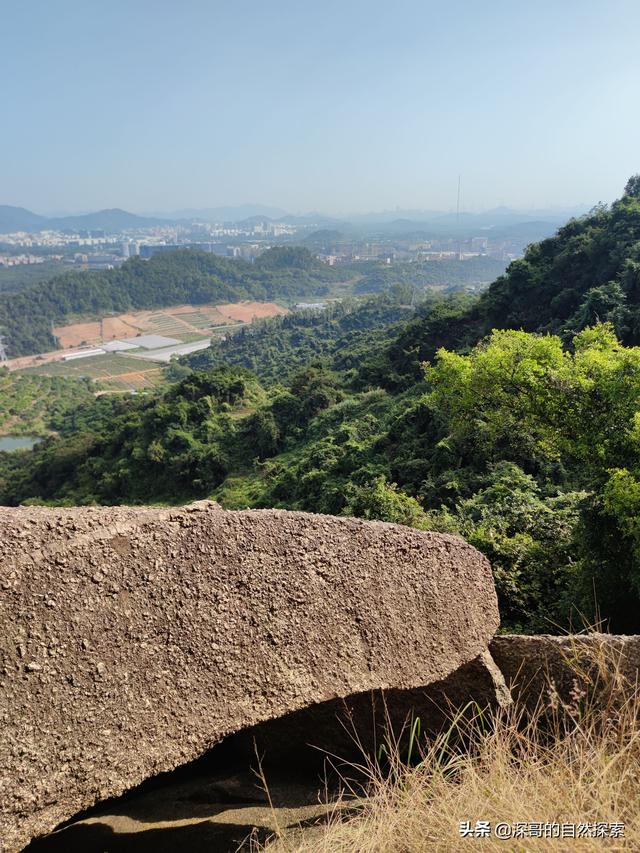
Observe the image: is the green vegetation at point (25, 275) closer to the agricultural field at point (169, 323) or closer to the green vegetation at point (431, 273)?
the agricultural field at point (169, 323)

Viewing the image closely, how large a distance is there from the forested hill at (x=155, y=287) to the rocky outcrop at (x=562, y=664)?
117 meters

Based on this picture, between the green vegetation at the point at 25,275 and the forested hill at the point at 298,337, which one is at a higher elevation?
the green vegetation at the point at 25,275

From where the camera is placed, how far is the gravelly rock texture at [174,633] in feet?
10.3

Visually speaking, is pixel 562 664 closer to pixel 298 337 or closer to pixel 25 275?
pixel 298 337

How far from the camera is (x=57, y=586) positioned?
3205 mm

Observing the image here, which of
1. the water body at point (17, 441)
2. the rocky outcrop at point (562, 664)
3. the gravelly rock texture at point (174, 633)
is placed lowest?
the water body at point (17, 441)

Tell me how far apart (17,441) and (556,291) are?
5809 centimetres

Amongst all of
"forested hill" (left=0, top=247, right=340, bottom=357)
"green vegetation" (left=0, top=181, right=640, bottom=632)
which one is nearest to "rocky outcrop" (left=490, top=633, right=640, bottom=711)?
"green vegetation" (left=0, top=181, right=640, bottom=632)

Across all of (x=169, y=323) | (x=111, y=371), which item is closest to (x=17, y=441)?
(x=111, y=371)

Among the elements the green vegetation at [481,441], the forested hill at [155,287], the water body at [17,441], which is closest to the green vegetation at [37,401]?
the water body at [17,441]

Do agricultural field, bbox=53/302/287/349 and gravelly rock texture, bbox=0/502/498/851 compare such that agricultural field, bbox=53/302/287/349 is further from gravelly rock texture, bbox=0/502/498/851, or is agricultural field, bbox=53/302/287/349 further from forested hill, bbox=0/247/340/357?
gravelly rock texture, bbox=0/502/498/851

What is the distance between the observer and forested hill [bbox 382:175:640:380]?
2389cm

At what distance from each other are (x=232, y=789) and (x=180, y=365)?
3374 inches

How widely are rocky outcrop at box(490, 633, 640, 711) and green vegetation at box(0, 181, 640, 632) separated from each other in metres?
1.62
